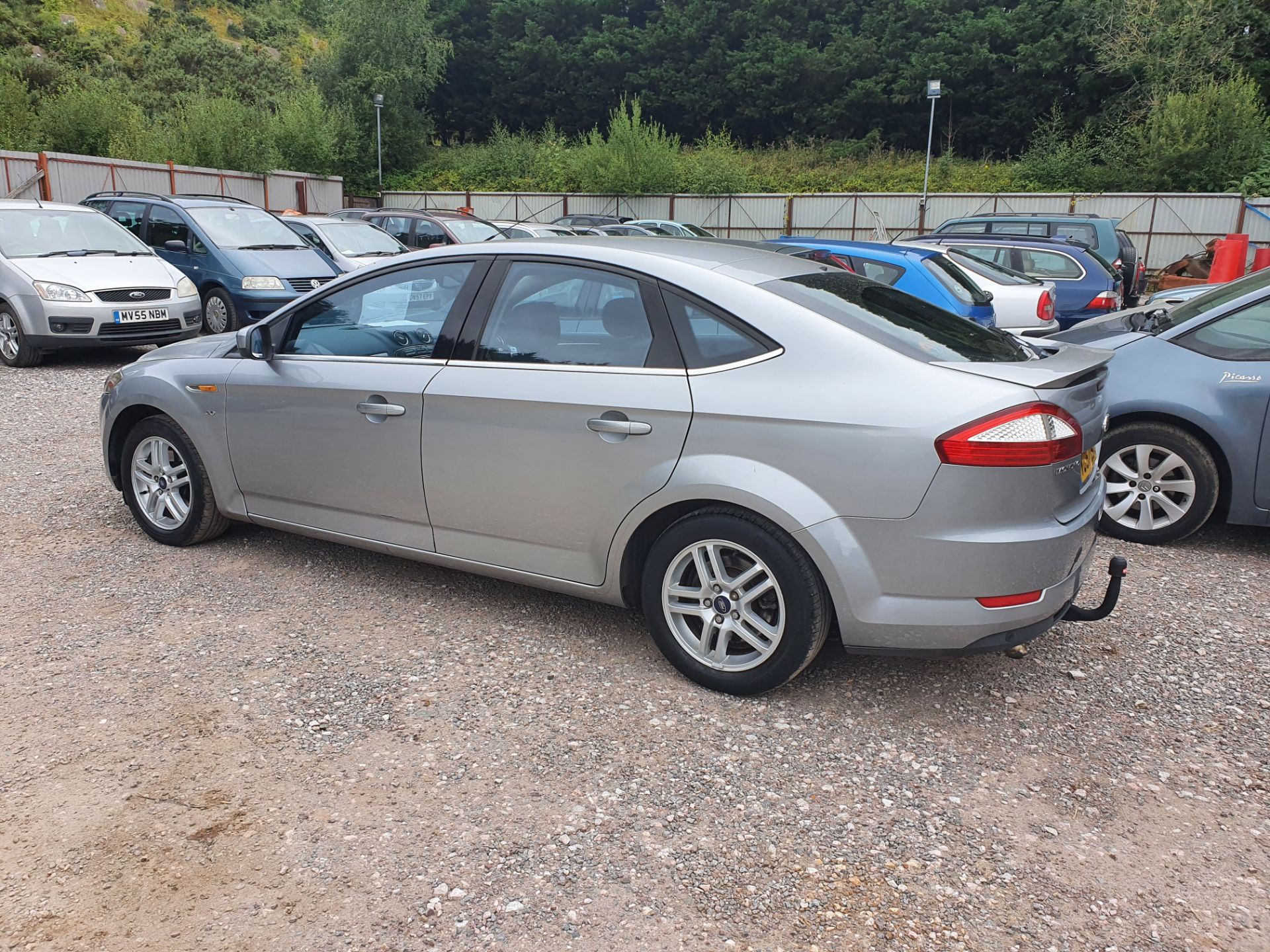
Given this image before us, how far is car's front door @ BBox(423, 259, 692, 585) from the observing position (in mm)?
3574

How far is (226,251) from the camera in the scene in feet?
40.1

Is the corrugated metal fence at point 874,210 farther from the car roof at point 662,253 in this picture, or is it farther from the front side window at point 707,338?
the front side window at point 707,338

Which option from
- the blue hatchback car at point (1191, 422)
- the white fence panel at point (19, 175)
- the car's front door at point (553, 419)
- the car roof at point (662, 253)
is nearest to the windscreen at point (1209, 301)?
the blue hatchback car at point (1191, 422)

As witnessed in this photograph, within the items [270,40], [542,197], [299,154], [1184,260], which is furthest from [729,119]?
[270,40]

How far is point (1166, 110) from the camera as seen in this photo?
105 feet

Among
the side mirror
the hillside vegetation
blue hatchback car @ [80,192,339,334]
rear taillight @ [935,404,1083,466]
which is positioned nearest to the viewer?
rear taillight @ [935,404,1083,466]

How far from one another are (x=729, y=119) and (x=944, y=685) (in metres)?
Result: 53.0

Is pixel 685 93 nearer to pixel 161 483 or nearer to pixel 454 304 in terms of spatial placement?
pixel 161 483

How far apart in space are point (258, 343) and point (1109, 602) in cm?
384

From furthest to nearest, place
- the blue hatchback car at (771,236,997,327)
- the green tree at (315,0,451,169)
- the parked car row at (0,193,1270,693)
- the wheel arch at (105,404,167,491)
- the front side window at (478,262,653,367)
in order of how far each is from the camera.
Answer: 1. the green tree at (315,0,451,169)
2. the blue hatchback car at (771,236,997,327)
3. the wheel arch at (105,404,167,491)
4. the front side window at (478,262,653,367)
5. the parked car row at (0,193,1270,693)

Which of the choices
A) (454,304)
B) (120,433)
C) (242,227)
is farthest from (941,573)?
(242,227)

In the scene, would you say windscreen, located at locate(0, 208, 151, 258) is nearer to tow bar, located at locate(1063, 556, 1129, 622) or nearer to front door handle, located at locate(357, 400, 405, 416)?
front door handle, located at locate(357, 400, 405, 416)

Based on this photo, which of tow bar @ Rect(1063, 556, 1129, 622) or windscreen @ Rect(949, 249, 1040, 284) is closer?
tow bar @ Rect(1063, 556, 1129, 622)

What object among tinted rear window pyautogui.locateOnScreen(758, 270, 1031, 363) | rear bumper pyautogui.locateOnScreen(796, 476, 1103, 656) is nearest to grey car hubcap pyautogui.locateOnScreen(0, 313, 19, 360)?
tinted rear window pyautogui.locateOnScreen(758, 270, 1031, 363)
